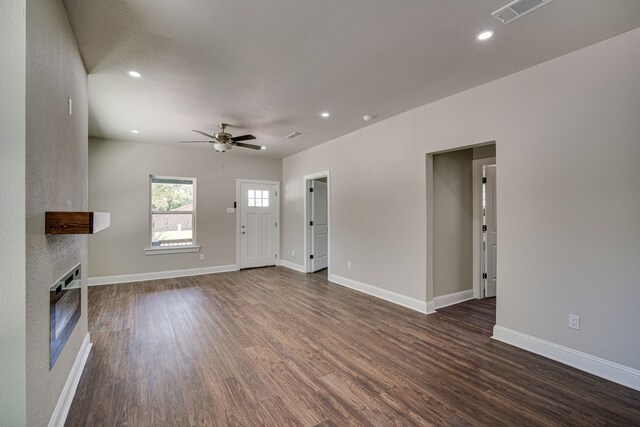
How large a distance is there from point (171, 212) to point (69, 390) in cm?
445

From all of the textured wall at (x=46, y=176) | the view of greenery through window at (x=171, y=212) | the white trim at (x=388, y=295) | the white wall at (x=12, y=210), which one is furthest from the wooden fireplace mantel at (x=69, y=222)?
the view of greenery through window at (x=171, y=212)

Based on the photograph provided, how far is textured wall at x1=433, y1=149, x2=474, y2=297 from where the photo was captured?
3.99 meters

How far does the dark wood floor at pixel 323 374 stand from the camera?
190 cm

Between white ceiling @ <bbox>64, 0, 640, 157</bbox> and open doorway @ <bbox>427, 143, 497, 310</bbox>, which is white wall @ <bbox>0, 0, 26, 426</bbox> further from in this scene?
open doorway @ <bbox>427, 143, 497, 310</bbox>

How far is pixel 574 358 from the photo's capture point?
2479mm

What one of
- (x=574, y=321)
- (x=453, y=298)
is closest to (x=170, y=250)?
(x=453, y=298)

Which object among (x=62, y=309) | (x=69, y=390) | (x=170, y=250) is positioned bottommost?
(x=69, y=390)

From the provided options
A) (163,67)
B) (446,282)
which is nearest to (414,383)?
(446,282)

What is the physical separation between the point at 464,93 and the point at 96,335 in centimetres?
494

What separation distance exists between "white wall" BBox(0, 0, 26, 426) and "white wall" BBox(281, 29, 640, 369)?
3.64m

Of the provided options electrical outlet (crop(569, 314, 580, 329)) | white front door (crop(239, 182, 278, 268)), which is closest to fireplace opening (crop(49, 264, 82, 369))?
electrical outlet (crop(569, 314, 580, 329))

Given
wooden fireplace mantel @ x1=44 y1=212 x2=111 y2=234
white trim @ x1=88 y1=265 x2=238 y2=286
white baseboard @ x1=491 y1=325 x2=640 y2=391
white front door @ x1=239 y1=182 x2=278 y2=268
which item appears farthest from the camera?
white front door @ x1=239 y1=182 x2=278 y2=268

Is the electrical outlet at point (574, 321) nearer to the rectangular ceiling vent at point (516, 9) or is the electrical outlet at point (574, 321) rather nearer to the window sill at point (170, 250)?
the rectangular ceiling vent at point (516, 9)

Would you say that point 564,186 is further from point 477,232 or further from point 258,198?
point 258,198
